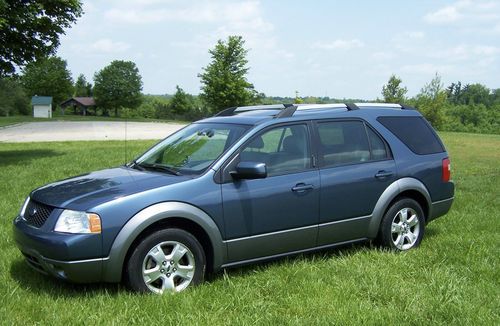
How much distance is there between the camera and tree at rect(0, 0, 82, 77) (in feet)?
47.8

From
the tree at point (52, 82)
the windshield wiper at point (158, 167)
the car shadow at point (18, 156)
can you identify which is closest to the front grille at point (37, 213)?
the windshield wiper at point (158, 167)

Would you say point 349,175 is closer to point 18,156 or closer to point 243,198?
point 243,198

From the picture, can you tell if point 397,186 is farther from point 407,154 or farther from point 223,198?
point 223,198

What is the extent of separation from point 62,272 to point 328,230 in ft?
8.47

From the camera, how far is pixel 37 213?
4535mm

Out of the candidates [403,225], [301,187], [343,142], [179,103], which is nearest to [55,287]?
[301,187]

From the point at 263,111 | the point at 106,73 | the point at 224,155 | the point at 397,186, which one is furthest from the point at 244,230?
the point at 106,73

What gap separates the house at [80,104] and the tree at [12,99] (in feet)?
25.0

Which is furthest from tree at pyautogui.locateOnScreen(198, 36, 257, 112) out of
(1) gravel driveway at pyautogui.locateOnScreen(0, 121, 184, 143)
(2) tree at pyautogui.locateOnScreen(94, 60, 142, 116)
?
(2) tree at pyautogui.locateOnScreen(94, 60, 142, 116)

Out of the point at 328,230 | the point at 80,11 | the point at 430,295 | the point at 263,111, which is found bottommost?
the point at 430,295

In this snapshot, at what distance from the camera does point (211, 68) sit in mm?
49531

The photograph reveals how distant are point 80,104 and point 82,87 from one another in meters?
19.9

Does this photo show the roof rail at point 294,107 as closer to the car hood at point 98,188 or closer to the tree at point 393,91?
the car hood at point 98,188

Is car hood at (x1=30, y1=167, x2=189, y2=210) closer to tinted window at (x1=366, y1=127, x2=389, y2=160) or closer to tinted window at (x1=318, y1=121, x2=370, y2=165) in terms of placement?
tinted window at (x1=318, y1=121, x2=370, y2=165)
